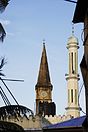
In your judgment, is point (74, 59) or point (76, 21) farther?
point (74, 59)

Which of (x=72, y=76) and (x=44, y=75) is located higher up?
(x=44, y=75)

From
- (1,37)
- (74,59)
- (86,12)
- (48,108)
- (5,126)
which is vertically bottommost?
(5,126)

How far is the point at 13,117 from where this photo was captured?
675 centimetres

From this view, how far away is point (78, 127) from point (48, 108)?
52676 mm

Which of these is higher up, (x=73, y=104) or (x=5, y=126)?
(x=73, y=104)

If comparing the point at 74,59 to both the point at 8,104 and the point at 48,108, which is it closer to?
the point at 48,108

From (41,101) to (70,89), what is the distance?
6.45m

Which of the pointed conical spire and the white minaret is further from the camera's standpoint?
the pointed conical spire

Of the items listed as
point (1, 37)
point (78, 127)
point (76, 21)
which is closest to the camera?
point (1, 37)

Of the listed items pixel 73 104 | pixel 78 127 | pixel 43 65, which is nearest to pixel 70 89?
pixel 73 104

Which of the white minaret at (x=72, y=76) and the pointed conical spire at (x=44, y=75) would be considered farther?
the pointed conical spire at (x=44, y=75)

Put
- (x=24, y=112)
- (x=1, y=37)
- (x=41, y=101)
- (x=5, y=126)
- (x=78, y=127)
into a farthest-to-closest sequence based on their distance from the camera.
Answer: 1. (x=41, y=101)
2. (x=78, y=127)
3. (x=1, y=37)
4. (x=24, y=112)
5. (x=5, y=126)

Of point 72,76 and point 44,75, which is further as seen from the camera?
point 44,75

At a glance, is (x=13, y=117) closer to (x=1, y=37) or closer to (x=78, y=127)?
(x=1, y=37)
